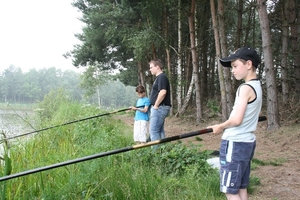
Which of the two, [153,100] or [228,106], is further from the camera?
[228,106]

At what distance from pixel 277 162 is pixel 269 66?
3.29 m

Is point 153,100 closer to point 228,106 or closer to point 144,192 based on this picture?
point 144,192

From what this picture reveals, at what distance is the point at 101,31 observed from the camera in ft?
57.4

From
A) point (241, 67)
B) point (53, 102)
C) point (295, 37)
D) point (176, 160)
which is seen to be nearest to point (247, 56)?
point (241, 67)

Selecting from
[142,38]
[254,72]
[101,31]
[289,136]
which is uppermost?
[101,31]

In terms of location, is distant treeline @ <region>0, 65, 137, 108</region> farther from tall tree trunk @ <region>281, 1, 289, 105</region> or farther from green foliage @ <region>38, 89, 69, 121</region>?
tall tree trunk @ <region>281, 1, 289, 105</region>

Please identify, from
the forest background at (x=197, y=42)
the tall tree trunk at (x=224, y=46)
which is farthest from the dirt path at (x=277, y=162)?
the tall tree trunk at (x=224, y=46)

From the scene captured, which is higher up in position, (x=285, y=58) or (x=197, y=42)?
(x=197, y=42)

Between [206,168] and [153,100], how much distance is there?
5.02 ft

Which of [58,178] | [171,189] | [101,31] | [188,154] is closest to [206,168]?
[188,154]

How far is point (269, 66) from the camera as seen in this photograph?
25.2ft

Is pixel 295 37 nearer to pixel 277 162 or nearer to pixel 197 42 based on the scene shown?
pixel 197 42

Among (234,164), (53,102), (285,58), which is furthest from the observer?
(53,102)

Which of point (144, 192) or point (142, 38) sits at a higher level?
point (142, 38)
